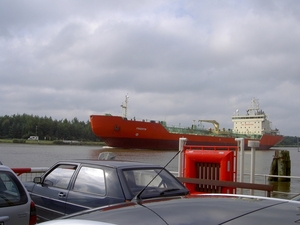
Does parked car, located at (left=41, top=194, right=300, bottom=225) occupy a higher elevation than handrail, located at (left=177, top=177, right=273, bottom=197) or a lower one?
higher

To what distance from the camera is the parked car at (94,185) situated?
4.77 m

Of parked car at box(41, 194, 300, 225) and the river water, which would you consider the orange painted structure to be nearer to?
the river water

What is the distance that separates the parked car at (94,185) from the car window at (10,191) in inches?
41.4

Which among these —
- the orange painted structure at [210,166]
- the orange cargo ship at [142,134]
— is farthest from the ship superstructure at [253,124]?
the orange painted structure at [210,166]

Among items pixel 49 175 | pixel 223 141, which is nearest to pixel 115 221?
pixel 49 175

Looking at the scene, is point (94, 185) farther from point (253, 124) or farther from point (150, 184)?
point (253, 124)

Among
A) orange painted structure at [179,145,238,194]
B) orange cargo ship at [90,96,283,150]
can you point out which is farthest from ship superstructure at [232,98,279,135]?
orange painted structure at [179,145,238,194]

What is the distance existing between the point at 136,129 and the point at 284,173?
30.3 meters

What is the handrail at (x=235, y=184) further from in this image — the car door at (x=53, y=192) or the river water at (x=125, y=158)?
the river water at (x=125, y=158)

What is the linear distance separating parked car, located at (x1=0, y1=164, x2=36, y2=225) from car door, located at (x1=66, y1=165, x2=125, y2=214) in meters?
0.93

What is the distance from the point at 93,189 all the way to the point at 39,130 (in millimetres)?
86637

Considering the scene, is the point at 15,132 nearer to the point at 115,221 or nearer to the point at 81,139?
the point at 81,139

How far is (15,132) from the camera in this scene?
288ft

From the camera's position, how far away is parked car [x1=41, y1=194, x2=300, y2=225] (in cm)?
183
